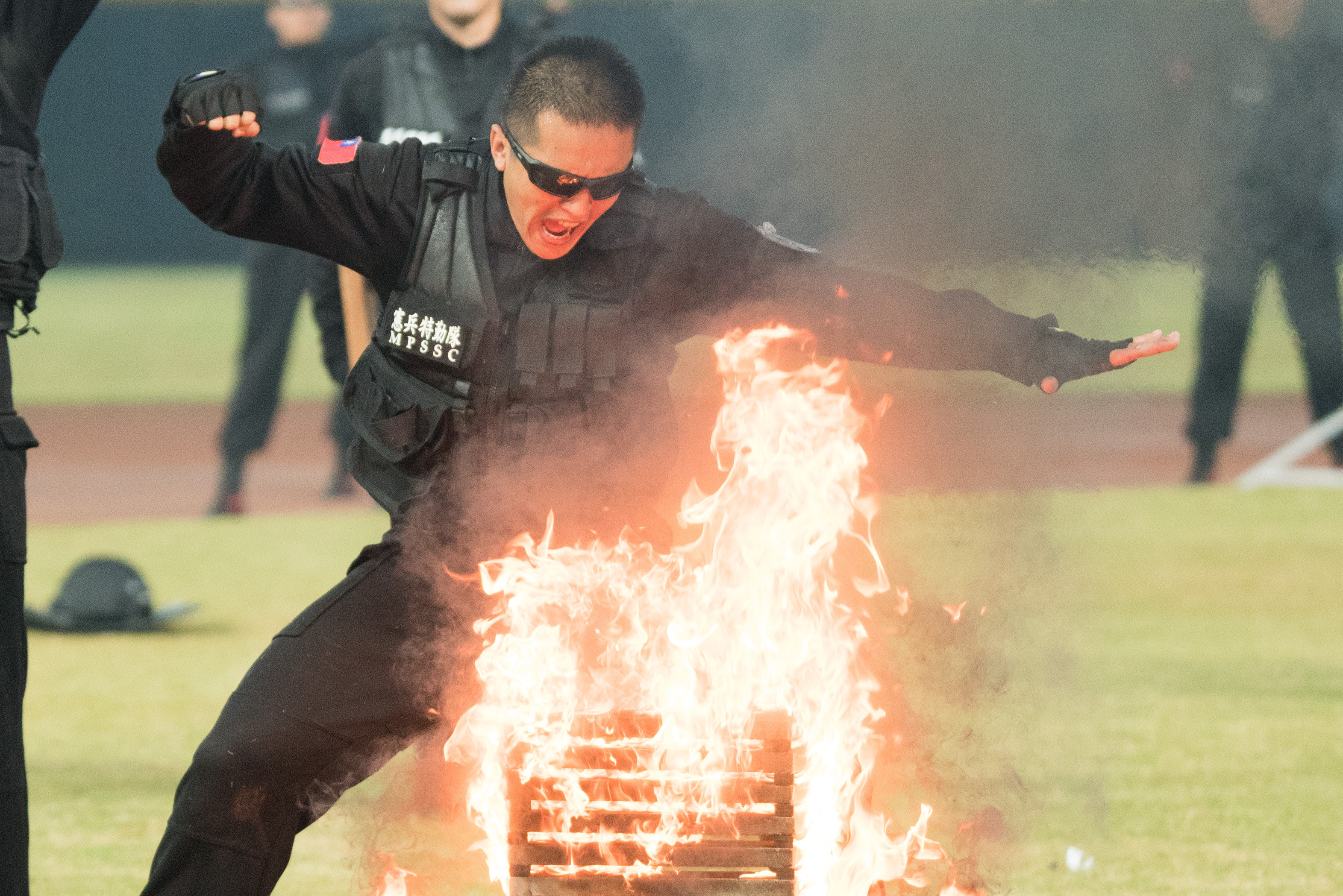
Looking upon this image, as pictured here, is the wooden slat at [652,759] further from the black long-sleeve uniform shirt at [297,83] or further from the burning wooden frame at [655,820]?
the black long-sleeve uniform shirt at [297,83]

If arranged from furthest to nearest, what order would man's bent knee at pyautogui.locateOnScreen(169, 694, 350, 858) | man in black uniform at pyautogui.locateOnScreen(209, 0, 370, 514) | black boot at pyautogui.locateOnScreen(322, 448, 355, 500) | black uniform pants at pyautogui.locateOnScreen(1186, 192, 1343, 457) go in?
black boot at pyautogui.locateOnScreen(322, 448, 355, 500)
man in black uniform at pyautogui.locateOnScreen(209, 0, 370, 514)
black uniform pants at pyautogui.locateOnScreen(1186, 192, 1343, 457)
man's bent knee at pyautogui.locateOnScreen(169, 694, 350, 858)

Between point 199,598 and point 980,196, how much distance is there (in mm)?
4509

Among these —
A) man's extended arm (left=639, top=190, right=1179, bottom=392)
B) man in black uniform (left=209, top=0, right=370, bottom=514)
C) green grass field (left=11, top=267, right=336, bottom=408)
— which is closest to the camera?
man's extended arm (left=639, top=190, right=1179, bottom=392)

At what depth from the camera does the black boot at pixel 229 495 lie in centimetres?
1002

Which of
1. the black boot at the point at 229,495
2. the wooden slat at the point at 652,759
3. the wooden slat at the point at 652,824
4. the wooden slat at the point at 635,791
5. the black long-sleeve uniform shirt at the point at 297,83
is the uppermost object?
the black long-sleeve uniform shirt at the point at 297,83

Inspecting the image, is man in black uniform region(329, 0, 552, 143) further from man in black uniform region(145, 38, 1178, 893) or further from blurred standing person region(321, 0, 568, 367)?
man in black uniform region(145, 38, 1178, 893)

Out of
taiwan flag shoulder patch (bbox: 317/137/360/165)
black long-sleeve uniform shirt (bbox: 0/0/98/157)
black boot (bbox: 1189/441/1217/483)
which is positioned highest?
black boot (bbox: 1189/441/1217/483)

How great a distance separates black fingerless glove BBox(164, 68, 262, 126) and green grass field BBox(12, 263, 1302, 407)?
2.05 meters

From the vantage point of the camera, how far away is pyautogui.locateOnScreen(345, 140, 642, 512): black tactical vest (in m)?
3.37

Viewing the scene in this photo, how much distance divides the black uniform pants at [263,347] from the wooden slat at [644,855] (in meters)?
6.46

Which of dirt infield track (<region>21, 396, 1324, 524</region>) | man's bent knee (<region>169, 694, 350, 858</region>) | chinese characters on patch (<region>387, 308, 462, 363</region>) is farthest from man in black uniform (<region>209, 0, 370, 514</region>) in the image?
man's bent knee (<region>169, 694, 350, 858</region>)

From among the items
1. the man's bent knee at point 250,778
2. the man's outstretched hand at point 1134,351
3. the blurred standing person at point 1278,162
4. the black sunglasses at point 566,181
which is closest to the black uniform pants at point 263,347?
the blurred standing person at point 1278,162

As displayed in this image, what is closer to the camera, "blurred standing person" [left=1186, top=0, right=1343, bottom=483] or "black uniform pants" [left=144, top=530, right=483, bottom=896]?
"black uniform pants" [left=144, top=530, right=483, bottom=896]

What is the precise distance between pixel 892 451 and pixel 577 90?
5.36 feet
